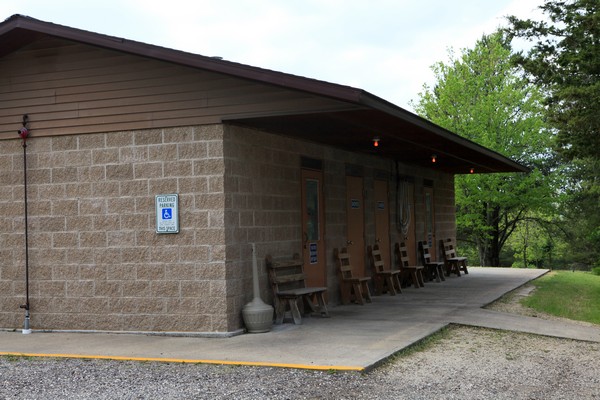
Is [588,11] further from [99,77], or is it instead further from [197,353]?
[197,353]

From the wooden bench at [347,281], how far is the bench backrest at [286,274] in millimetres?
1619

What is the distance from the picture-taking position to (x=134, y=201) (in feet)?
34.0

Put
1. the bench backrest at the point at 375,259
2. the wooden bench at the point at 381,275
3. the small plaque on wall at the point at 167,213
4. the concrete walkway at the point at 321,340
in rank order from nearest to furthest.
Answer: the concrete walkway at the point at 321,340 < the small plaque on wall at the point at 167,213 < the wooden bench at the point at 381,275 < the bench backrest at the point at 375,259

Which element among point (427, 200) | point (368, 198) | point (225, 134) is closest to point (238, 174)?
point (225, 134)

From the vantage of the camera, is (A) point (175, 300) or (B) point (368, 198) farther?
(B) point (368, 198)

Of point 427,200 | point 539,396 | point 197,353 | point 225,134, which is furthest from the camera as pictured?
point 427,200

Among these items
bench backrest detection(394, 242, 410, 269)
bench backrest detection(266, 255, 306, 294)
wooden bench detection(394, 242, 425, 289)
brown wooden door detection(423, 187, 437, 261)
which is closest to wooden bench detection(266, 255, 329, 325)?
bench backrest detection(266, 255, 306, 294)

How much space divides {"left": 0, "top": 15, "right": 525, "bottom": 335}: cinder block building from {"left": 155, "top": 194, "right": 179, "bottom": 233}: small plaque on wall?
0.07 ft

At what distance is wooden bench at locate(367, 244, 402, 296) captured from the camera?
1508cm

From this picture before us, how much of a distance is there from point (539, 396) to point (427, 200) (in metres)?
13.0

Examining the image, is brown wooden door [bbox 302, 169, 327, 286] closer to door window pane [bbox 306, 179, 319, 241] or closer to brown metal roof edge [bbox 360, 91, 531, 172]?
door window pane [bbox 306, 179, 319, 241]

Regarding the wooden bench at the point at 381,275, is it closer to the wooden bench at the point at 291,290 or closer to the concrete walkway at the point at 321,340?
the concrete walkway at the point at 321,340

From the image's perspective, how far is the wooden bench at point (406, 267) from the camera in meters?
16.8

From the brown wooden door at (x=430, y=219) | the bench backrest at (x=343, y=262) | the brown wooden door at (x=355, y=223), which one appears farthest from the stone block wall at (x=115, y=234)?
the brown wooden door at (x=430, y=219)
